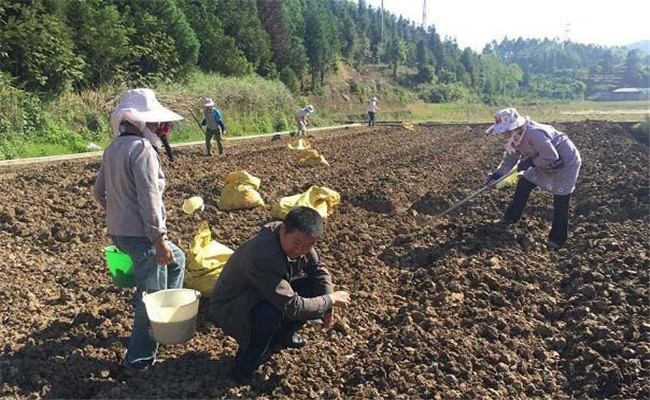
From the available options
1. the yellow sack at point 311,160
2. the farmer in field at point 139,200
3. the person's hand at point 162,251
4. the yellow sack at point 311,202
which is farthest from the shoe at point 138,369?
the yellow sack at point 311,160

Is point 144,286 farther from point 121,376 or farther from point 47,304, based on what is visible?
point 47,304

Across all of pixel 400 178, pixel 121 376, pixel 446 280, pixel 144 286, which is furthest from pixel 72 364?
pixel 400 178

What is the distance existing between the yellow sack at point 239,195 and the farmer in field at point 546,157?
10.1ft

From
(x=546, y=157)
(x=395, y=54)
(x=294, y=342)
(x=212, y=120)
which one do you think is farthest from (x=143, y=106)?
(x=395, y=54)

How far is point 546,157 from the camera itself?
18.6 ft

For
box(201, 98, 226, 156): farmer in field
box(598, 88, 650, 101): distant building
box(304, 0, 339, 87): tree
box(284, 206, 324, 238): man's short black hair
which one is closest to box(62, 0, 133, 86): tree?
box(201, 98, 226, 156): farmer in field

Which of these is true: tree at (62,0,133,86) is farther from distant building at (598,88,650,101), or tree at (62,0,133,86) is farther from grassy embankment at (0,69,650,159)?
distant building at (598,88,650,101)

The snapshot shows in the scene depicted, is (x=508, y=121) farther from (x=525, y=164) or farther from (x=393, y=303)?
(x=393, y=303)

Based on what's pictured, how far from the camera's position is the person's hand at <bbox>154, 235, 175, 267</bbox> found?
3.14m

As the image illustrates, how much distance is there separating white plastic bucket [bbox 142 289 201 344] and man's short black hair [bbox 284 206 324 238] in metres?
0.86

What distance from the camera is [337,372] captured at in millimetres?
3461

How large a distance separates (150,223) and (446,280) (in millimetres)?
2769

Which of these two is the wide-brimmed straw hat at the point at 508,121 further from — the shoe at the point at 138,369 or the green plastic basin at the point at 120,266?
the shoe at the point at 138,369

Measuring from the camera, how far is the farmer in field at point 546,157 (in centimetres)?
567
